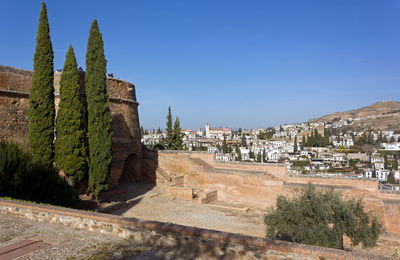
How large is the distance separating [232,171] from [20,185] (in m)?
9.27

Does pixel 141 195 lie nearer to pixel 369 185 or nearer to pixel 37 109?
pixel 37 109

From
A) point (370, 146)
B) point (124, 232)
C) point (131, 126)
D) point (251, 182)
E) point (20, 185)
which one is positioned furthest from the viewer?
point (370, 146)

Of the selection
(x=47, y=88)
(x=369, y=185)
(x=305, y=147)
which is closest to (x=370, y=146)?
(x=305, y=147)

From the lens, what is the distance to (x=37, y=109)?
11820 millimetres

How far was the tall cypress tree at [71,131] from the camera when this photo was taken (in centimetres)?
1192

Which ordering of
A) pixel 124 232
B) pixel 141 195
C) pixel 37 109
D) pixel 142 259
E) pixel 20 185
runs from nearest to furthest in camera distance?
pixel 142 259 < pixel 124 232 < pixel 20 185 < pixel 37 109 < pixel 141 195

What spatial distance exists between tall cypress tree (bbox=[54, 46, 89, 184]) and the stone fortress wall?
510cm

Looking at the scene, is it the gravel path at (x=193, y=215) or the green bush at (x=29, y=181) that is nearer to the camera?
the green bush at (x=29, y=181)

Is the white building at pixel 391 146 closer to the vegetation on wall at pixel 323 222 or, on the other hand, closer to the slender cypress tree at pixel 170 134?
the slender cypress tree at pixel 170 134

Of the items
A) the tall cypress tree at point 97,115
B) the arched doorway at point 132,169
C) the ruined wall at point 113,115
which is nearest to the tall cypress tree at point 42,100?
the tall cypress tree at point 97,115

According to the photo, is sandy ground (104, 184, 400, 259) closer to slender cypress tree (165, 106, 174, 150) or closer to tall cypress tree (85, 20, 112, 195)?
tall cypress tree (85, 20, 112, 195)

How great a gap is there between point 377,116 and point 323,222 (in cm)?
16492

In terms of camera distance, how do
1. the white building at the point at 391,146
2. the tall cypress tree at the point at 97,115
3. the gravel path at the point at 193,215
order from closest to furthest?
the gravel path at the point at 193,215
the tall cypress tree at the point at 97,115
the white building at the point at 391,146

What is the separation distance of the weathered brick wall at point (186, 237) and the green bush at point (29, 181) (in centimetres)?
289
